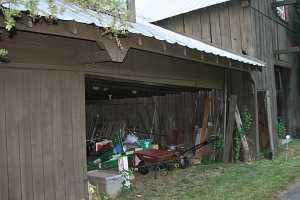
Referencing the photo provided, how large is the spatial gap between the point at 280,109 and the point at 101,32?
49.6 feet

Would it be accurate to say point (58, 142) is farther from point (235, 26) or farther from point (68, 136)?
point (235, 26)

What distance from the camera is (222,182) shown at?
10453mm

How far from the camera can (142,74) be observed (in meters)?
9.98

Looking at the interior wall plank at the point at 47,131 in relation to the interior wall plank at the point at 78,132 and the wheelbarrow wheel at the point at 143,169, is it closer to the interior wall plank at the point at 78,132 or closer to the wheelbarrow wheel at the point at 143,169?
the interior wall plank at the point at 78,132

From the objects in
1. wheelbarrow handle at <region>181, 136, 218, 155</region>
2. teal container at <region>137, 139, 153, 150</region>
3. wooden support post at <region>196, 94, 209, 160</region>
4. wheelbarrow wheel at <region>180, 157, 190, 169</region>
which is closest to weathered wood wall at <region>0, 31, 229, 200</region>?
wheelbarrow wheel at <region>180, 157, 190, 169</region>

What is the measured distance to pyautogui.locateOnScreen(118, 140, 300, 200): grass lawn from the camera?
29.9ft

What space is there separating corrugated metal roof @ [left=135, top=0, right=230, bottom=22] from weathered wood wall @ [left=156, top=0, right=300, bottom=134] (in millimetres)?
241

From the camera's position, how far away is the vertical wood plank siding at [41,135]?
269 inches

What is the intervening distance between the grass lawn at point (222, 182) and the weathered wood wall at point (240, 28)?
3580mm

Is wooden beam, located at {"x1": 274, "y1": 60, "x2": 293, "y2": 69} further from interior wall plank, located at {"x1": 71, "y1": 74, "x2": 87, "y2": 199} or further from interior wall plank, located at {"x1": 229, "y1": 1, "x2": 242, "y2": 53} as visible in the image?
interior wall plank, located at {"x1": 71, "y1": 74, "x2": 87, "y2": 199}

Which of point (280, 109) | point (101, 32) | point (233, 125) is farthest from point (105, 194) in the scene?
point (280, 109)

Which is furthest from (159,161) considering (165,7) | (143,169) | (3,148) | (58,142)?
(165,7)

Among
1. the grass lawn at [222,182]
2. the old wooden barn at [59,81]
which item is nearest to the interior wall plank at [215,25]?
the old wooden barn at [59,81]

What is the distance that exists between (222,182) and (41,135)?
4.57 m
